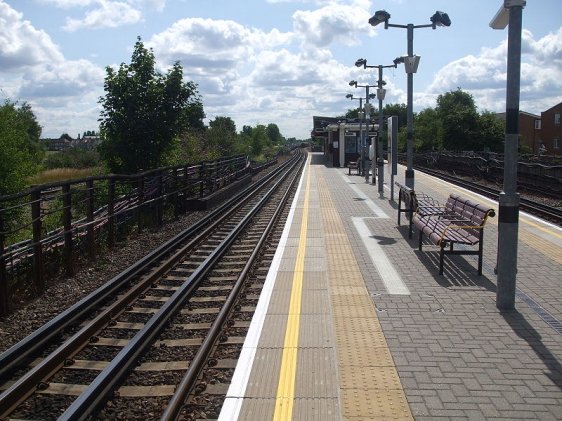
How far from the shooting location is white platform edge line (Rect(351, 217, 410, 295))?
7.77 m

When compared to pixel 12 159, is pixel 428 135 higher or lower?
higher

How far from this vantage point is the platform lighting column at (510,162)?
6.34 metres

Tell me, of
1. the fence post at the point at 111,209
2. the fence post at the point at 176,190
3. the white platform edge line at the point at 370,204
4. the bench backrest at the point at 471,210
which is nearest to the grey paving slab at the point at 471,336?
the bench backrest at the point at 471,210

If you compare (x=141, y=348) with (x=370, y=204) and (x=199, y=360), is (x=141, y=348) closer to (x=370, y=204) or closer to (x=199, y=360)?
(x=199, y=360)

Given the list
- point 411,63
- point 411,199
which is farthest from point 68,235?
point 411,63

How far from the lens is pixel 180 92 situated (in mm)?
20688

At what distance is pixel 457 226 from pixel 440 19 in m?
8.93

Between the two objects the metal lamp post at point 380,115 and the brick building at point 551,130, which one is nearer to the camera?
the metal lamp post at point 380,115

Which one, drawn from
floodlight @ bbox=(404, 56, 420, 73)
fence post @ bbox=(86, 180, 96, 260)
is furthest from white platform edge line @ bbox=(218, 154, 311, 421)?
floodlight @ bbox=(404, 56, 420, 73)

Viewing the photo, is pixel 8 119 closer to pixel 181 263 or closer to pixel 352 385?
pixel 181 263

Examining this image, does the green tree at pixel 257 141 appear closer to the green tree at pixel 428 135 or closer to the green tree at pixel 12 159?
the green tree at pixel 428 135

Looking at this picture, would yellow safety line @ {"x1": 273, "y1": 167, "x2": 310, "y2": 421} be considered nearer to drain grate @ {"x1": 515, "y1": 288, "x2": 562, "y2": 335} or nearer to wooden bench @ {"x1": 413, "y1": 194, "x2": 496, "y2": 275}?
wooden bench @ {"x1": 413, "y1": 194, "x2": 496, "y2": 275}

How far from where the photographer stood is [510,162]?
6.57 meters

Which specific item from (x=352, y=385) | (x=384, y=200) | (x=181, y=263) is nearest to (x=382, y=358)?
(x=352, y=385)
